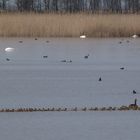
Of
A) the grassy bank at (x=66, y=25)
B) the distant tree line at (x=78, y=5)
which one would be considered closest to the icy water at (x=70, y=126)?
the grassy bank at (x=66, y=25)

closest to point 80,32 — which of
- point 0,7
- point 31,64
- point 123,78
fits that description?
point 31,64

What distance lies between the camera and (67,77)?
246 inches

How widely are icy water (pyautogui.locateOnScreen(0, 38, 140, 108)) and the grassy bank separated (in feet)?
10.00

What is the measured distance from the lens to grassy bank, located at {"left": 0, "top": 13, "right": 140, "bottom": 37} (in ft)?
45.1

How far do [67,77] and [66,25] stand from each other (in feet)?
25.1

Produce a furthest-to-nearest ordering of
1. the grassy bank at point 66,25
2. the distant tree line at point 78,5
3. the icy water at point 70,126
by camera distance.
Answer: the distant tree line at point 78,5
the grassy bank at point 66,25
the icy water at point 70,126

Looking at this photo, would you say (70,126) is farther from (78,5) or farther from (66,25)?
(78,5)

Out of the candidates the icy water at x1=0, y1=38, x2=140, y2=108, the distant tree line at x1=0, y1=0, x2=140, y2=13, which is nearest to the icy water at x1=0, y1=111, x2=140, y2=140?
the icy water at x1=0, y1=38, x2=140, y2=108

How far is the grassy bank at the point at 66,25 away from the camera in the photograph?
13742 millimetres

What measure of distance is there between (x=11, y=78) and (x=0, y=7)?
2764 centimetres

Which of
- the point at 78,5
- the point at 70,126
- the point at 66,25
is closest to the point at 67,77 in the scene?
the point at 70,126

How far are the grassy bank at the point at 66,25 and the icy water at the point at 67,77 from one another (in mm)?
3047

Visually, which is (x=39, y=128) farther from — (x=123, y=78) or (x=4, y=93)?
(x=123, y=78)

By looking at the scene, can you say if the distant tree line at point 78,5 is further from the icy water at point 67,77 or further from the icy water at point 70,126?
the icy water at point 70,126
